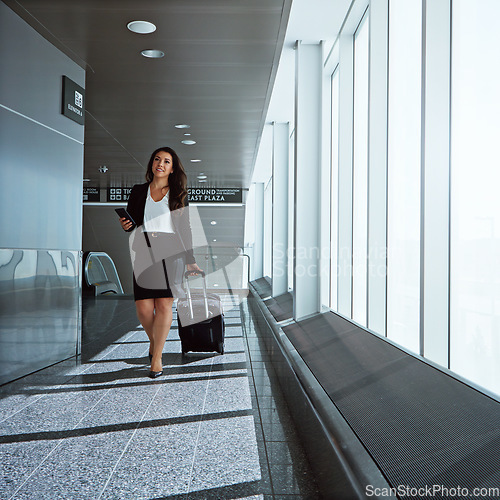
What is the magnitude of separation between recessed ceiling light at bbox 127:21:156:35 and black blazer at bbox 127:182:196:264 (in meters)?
1.62

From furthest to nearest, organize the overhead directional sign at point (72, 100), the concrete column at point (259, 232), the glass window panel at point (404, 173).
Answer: the concrete column at point (259, 232) → the overhead directional sign at point (72, 100) → the glass window panel at point (404, 173)

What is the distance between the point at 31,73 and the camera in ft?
15.1

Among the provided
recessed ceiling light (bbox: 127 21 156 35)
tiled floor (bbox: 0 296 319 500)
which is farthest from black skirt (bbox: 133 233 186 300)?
recessed ceiling light (bbox: 127 21 156 35)

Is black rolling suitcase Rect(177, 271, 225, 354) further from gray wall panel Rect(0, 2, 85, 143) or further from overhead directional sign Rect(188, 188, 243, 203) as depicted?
overhead directional sign Rect(188, 188, 243, 203)

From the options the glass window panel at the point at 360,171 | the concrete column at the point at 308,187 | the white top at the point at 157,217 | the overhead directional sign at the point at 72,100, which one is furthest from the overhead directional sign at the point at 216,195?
the white top at the point at 157,217

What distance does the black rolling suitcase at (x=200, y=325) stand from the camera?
5.35 metres

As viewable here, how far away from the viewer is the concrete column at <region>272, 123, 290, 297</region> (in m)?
9.39

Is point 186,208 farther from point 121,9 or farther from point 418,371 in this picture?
point 418,371

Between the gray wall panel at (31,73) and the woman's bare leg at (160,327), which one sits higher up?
the gray wall panel at (31,73)

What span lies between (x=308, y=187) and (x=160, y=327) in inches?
100

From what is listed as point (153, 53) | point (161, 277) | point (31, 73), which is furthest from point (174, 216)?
point (153, 53)

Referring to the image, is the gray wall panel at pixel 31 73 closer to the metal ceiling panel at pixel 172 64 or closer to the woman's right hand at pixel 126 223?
the metal ceiling panel at pixel 172 64

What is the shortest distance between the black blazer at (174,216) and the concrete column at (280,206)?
4.85 metres

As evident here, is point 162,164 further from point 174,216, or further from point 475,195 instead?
point 475,195
